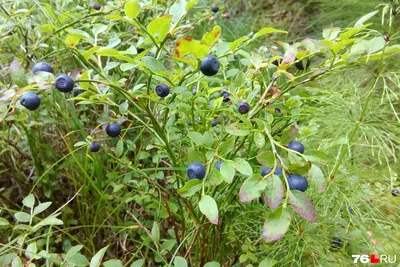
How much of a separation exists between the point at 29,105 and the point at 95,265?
33cm

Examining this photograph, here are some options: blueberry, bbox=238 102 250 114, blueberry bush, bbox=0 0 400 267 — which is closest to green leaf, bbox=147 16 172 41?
blueberry bush, bbox=0 0 400 267

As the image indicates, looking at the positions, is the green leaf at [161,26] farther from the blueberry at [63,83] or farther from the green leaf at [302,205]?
the green leaf at [302,205]

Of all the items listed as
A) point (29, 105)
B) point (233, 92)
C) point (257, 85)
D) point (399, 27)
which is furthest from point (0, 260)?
point (399, 27)

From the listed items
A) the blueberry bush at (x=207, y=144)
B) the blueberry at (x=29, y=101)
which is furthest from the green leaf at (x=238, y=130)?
the blueberry at (x=29, y=101)

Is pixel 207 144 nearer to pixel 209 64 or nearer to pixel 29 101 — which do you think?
pixel 209 64

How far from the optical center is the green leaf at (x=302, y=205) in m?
0.62

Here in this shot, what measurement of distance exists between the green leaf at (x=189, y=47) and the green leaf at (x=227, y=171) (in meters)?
0.20

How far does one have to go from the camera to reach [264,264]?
0.85 metres

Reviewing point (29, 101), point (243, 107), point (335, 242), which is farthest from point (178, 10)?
point (335, 242)

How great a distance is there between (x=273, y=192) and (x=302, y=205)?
5 centimetres

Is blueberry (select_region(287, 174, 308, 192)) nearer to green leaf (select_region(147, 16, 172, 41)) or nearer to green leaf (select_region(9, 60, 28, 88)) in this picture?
green leaf (select_region(147, 16, 172, 41))

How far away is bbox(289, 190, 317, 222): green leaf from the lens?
625 mm

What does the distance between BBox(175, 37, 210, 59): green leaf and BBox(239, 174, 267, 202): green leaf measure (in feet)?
0.74

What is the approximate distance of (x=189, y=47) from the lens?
2.17ft
